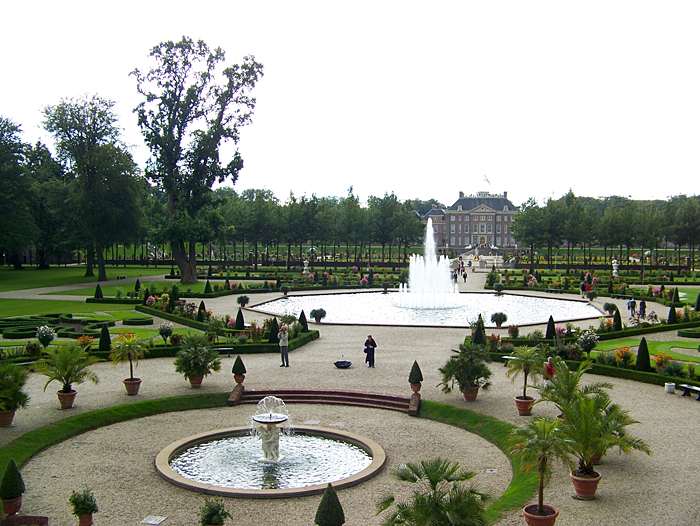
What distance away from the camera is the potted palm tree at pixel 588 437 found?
12219mm

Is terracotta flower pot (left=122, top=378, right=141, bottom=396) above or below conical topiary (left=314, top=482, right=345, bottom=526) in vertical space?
below

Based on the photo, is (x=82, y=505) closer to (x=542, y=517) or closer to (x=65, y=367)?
(x=542, y=517)

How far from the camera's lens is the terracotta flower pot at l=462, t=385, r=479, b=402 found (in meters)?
19.5

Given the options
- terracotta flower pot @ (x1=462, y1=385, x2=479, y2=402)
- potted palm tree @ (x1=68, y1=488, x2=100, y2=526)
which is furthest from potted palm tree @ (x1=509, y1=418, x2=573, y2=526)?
potted palm tree @ (x1=68, y1=488, x2=100, y2=526)

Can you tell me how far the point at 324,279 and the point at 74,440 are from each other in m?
43.4

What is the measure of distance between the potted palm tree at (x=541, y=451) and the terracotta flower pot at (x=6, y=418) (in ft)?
45.7

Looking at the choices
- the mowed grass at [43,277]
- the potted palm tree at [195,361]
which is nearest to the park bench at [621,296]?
the potted palm tree at [195,361]

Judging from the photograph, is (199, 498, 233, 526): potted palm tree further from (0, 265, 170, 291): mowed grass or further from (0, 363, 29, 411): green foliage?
(0, 265, 170, 291): mowed grass

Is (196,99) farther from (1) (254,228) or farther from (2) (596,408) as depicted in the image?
(2) (596,408)

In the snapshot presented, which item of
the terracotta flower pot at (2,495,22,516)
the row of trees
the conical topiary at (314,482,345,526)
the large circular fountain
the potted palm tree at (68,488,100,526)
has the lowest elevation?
the large circular fountain

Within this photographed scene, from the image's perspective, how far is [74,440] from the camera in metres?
16.6

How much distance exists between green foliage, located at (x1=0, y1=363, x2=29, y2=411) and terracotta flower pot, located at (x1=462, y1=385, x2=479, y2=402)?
43.9 feet

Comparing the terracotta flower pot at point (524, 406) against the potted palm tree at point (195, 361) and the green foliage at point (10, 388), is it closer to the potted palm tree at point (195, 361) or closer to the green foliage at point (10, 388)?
the potted palm tree at point (195, 361)

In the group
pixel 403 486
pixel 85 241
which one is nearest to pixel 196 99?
pixel 85 241
